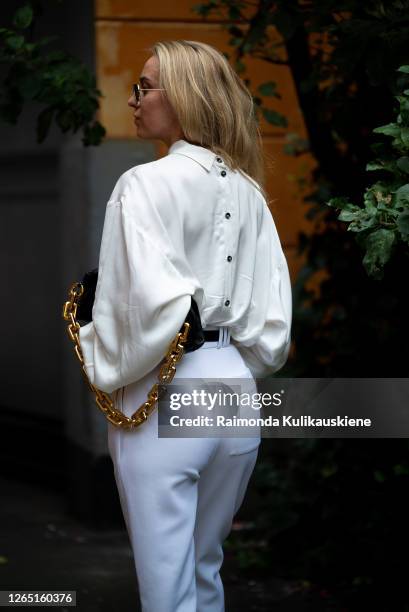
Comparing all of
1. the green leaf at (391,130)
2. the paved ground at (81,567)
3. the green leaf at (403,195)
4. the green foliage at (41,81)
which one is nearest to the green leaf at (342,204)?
the green leaf at (403,195)

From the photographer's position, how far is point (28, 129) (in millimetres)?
7805

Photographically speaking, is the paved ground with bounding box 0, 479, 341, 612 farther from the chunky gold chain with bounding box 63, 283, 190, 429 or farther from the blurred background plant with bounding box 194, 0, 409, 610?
the chunky gold chain with bounding box 63, 283, 190, 429

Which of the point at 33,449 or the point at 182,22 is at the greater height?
the point at 182,22

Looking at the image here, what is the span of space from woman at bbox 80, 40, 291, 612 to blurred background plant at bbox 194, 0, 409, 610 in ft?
2.71

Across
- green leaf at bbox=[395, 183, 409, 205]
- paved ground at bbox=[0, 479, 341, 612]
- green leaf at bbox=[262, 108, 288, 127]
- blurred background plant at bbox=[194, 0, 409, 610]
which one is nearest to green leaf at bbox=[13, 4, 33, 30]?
blurred background plant at bbox=[194, 0, 409, 610]

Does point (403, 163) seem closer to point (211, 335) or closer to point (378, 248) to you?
point (378, 248)

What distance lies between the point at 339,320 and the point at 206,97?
96.5 inches

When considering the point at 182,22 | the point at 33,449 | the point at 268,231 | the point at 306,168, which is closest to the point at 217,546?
the point at 268,231

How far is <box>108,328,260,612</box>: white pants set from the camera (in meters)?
2.93

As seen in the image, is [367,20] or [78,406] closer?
[367,20]

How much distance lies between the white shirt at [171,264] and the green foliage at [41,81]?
1.41 m

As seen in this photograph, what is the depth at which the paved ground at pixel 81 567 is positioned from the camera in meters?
5.04

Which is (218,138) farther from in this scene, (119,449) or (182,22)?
(182,22)

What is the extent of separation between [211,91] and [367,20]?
1.11 m
